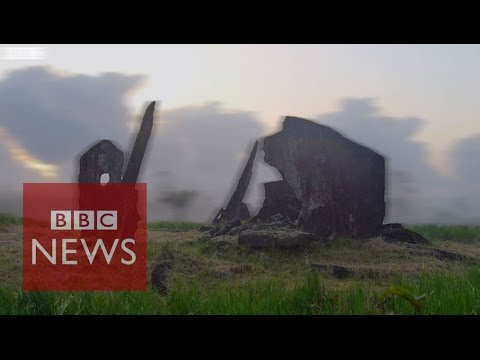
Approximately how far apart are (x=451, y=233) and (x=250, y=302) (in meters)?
8.96

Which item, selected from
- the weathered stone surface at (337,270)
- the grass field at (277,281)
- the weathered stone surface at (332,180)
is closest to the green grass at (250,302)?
the grass field at (277,281)

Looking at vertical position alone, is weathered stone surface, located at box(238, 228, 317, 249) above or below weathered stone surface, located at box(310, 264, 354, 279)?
above

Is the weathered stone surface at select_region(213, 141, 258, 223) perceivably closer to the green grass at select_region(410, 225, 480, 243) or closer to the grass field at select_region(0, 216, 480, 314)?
the grass field at select_region(0, 216, 480, 314)

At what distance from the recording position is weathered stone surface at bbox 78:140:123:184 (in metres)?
10.0

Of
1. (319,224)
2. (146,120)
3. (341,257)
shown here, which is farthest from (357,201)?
(146,120)

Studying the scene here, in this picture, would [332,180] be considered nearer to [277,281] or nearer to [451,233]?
[451,233]

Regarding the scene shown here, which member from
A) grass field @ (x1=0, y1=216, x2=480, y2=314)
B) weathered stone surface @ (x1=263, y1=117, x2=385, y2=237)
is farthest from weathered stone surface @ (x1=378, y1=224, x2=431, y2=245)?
grass field @ (x1=0, y1=216, x2=480, y2=314)

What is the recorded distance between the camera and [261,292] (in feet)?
16.2

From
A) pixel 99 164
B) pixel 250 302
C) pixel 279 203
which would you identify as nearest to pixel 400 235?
pixel 279 203

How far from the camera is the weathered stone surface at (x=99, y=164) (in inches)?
395

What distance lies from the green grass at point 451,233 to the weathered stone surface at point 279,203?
9.89 feet

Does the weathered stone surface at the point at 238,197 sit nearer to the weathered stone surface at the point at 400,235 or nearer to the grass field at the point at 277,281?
the grass field at the point at 277,281

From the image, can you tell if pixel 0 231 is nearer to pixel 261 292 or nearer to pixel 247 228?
pixel 247 228
